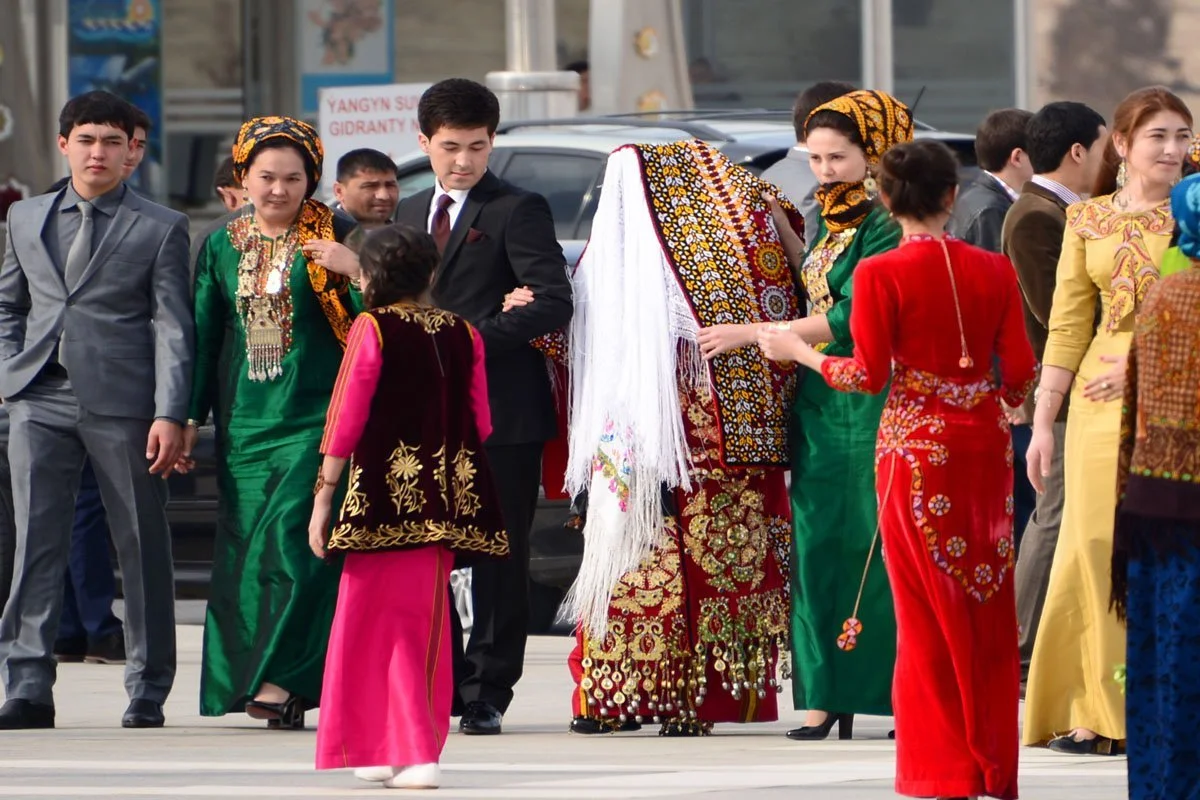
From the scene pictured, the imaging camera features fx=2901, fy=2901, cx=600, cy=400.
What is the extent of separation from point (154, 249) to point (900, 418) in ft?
10.1

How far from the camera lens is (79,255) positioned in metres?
9.02

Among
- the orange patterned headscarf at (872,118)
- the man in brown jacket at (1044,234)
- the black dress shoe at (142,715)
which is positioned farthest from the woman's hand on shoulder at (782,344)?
the black dress shoe at (142,715)

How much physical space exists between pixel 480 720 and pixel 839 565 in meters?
1.22

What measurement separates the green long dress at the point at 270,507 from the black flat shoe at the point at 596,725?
0.80m

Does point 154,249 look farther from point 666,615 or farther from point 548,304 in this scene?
point 666,615

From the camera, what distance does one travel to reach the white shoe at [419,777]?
24.1 feet

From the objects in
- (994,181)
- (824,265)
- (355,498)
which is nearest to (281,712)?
(355,498)

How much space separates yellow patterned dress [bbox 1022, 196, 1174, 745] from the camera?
25.5 ft

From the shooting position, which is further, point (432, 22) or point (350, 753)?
point (432, 22)

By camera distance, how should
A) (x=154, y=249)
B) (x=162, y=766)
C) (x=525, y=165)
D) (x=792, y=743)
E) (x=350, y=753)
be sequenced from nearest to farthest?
1. (x=350, y=753)
2. (x=162, y=766)
3. (x=792, y=743)
4. (x=154, y=249)
5. (x=525, y=165)

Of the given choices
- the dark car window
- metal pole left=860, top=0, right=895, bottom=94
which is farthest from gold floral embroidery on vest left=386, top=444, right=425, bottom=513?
metal pole left=860, top=0, right=895, bottom=94

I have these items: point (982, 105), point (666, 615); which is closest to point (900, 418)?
point (666, 615)

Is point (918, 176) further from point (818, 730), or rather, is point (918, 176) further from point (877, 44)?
point (877, 44)

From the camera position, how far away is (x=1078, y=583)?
26.3 feet
